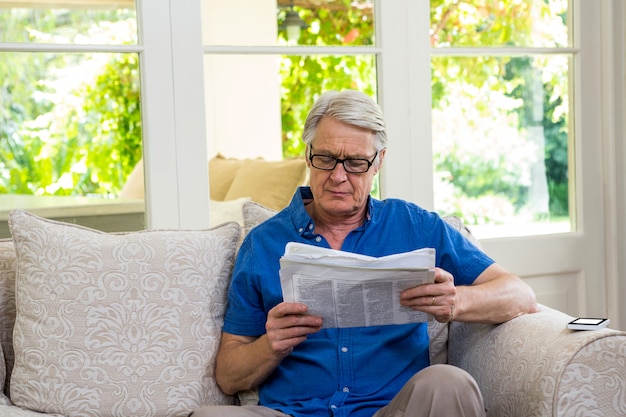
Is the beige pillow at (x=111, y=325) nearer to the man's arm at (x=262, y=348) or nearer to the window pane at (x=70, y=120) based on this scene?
the man's arm at (x=262, y=348)

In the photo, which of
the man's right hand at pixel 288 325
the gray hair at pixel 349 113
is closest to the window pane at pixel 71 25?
the gray hair at pixel 349 113

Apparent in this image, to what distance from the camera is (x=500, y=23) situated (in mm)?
3193

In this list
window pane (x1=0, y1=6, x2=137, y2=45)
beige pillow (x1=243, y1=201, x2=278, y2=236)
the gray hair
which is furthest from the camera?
window pane (x1=0, y1=6, x2=137, y2=45)

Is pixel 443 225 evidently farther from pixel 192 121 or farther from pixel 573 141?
pixel 573 141

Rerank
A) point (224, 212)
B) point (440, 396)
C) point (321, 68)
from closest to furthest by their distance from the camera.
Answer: point (440, 396) → point (224, 212) → point (321, 68)

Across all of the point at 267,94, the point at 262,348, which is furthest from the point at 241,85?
the point at 262,348

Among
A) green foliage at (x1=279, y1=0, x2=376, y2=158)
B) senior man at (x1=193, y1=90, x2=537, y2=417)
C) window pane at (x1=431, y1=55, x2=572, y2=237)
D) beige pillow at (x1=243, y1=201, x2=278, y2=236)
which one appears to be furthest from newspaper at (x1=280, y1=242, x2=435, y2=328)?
window pane at (x1=431, y1=55, x2=572, y2=237)

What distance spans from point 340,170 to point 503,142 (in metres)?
1.34

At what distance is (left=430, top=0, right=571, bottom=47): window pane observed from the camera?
3121 mm

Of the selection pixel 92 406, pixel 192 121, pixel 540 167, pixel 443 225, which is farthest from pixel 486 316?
pixel 540 167

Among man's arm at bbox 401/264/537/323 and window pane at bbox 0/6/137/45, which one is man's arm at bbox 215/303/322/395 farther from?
window pane at bbox 0/6/137/45

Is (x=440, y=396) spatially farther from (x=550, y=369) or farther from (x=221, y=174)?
(x=221, y=174)

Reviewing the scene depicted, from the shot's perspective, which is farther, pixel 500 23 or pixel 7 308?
pixel 500 23

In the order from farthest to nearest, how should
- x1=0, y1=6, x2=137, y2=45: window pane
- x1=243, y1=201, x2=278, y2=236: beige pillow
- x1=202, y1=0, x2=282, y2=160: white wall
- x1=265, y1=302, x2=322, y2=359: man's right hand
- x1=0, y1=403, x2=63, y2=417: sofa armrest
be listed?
x1=202, y1=0, x2=282, y2=160: white wall → x1=0, y1=6, x2=137, y2=45: window pane → x1=243, y1=201, x2=278, y2=236: beige pillow → x1=0, y1=403, x2=63, y2=417: sofa armrest → x1=265, y1=302, x2=322, y2=359: man's right hand
